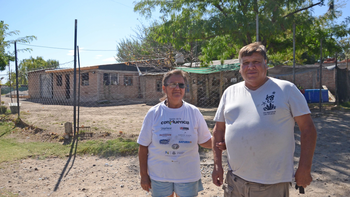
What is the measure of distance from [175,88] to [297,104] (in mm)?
1033

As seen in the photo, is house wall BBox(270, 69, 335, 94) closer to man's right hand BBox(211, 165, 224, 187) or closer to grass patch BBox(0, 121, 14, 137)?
grass patch BBox(0, 121, 14, 137)

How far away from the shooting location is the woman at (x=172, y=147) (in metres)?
2.23

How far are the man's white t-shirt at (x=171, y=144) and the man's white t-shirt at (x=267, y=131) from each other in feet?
1.30

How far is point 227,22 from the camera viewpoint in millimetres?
9117

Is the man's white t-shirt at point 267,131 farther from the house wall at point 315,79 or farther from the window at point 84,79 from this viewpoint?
the window at point 84,79

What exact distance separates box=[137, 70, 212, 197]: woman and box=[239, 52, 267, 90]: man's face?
23.2 inches

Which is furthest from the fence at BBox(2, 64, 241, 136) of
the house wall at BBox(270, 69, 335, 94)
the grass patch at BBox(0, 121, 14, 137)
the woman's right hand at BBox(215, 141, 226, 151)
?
the woman's right hand at BBox(215, 141, 226, 151)

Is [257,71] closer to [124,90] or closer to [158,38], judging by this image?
[158,38]

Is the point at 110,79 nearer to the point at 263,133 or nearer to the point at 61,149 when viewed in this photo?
the point at 61,149

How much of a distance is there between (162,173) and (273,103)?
1105 millimetres

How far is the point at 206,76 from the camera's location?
52.6 ft

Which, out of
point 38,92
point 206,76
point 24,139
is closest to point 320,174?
point 24,139

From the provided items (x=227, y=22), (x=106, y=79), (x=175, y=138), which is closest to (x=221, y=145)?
(x=175, y=138)

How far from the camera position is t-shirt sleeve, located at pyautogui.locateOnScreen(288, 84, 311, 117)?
72.0 inches
